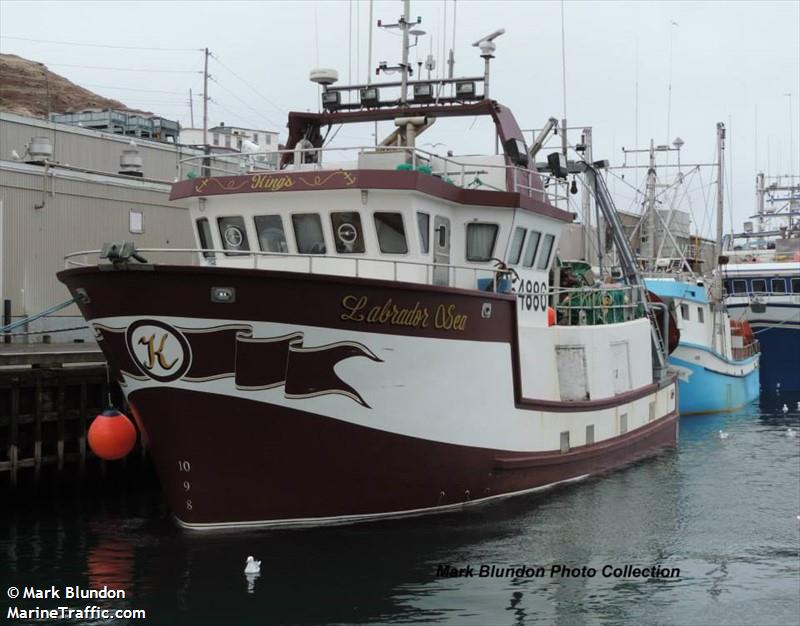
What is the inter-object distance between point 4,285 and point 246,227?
1084 cm

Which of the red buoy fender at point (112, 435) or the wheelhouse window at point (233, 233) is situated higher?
the wheelhouse window at point (233, 233)

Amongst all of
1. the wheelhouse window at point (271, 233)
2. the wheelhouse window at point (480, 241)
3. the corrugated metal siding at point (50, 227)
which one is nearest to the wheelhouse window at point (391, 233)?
the wheelhouse window at point (271, 233)

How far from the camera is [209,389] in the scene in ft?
39.4

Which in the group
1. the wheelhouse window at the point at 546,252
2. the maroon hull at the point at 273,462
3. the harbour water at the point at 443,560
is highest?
the wheelhouse window at the point at 546,252

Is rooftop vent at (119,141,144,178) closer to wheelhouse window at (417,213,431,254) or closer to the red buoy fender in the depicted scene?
the red buoy fender

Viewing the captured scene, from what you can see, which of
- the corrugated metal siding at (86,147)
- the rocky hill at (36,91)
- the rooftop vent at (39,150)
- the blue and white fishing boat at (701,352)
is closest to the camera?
the rooftop vent at (39,150)

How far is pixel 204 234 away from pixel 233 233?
2.25 feet

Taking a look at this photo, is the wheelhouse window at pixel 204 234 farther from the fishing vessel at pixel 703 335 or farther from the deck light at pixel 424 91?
the fishing vessel at pixel 703 335

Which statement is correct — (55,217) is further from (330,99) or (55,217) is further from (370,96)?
(370,96)

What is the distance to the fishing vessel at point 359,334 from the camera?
11969mm

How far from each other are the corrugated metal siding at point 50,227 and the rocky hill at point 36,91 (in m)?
46.3

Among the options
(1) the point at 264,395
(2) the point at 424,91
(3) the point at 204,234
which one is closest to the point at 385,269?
(1) the point at 264,395

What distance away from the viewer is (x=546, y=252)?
1636 cm

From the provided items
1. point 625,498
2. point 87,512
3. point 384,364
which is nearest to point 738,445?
point 625,498
